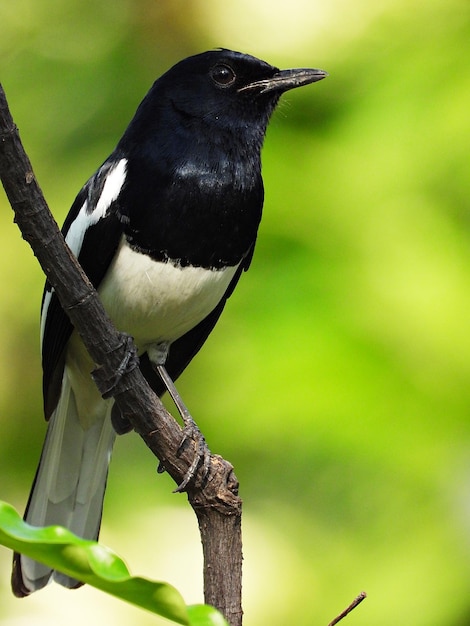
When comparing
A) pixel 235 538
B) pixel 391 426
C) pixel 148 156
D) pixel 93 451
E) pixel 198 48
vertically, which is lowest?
pixel 235 538

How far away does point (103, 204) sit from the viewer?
8.25 feet

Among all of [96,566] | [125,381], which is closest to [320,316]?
[125,381]

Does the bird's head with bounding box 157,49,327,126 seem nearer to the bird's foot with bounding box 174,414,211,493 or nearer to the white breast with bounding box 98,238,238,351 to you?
the white breast with bounding box 98,238,238,351

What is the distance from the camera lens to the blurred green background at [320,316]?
2.94 m

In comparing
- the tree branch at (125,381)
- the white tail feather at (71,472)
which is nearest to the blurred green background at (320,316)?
the white tail feather at (71,472)

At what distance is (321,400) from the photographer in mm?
3016

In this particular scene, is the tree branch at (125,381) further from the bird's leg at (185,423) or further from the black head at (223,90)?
the black head at (223,90)

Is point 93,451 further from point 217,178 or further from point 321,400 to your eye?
point 217,178

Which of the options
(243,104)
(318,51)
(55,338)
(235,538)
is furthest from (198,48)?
(235,538)

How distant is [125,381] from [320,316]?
1103 mm

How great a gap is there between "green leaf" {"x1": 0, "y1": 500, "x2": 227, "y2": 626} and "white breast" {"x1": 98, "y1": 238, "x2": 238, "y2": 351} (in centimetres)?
142

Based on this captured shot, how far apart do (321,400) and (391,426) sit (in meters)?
0.23

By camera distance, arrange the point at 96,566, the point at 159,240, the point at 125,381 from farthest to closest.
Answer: the point at 159,240
the point at 125,381
the point at 96,566

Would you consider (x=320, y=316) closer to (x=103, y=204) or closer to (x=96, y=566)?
(x=103, y=204)
